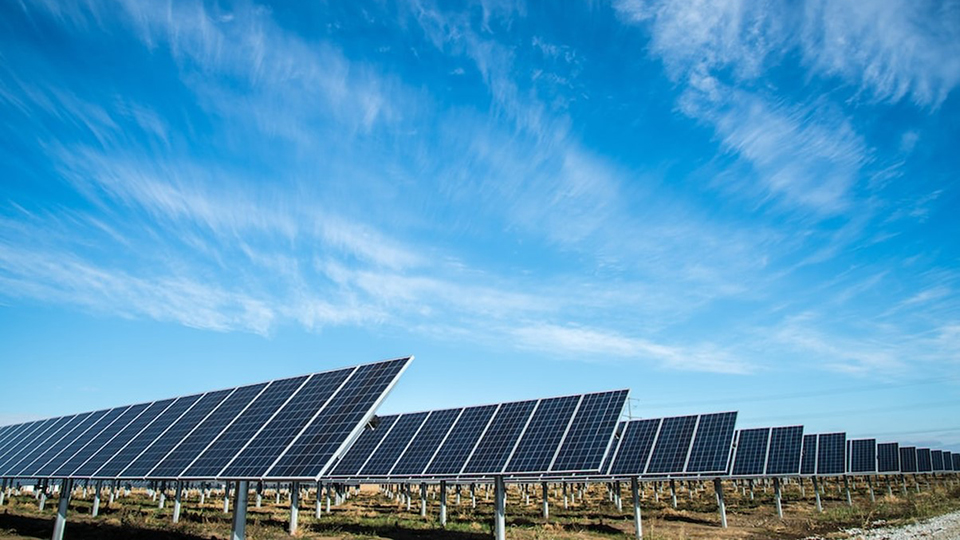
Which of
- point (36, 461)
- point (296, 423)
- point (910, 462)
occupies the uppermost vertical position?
point (296, 423)

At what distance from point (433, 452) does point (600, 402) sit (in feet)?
27.8

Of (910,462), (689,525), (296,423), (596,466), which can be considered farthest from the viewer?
(910,462)

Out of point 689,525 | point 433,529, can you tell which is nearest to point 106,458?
point 433,529

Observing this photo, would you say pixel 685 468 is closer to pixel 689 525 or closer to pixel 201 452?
pixel 689 525

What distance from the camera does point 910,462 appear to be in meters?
67.9

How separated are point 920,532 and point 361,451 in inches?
1205

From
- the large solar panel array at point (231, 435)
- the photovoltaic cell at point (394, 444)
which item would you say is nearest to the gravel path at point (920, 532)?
the photovoltaic cell at point (394, 444)

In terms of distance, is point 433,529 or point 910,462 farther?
point 910,462

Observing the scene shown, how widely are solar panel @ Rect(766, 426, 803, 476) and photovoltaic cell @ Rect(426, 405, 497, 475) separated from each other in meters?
21.9

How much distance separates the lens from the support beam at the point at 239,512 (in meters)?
16.5

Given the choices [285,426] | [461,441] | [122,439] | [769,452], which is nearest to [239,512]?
[285,426]

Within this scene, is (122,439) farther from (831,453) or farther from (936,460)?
(936,460)

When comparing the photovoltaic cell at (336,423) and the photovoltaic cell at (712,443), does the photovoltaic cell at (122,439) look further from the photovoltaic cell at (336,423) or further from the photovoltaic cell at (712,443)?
the photovoltaic cell at (712,443)

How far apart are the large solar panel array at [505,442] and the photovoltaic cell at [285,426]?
5.65 m
